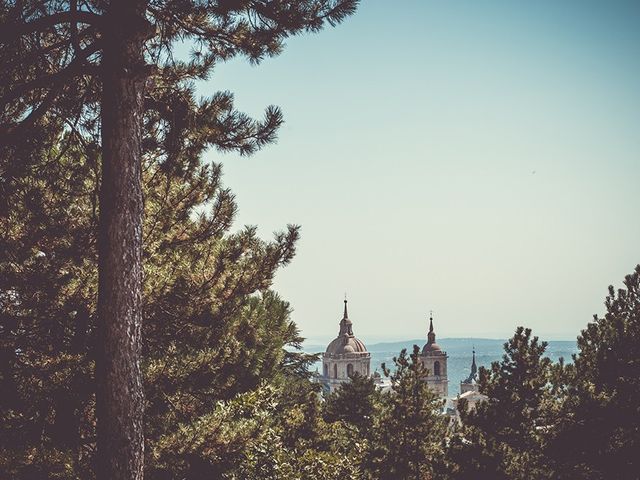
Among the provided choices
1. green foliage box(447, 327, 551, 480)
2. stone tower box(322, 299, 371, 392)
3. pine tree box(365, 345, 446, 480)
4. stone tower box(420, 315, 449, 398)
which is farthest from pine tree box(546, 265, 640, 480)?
stone tower box(420, 315, 449, 398)

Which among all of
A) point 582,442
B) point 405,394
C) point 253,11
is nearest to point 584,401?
point 582,442

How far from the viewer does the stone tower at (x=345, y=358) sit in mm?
74188

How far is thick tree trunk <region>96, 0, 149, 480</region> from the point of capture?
413cm

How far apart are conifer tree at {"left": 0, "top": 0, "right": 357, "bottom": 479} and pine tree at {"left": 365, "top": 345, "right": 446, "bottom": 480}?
40.5ft

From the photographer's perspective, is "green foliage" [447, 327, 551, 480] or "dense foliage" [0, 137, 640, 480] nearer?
"dense foliage" [0, 137, 640, 480]

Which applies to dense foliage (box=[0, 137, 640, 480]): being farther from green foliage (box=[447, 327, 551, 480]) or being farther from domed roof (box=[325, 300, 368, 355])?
domed roof (box=[325, 300, 368, 355])

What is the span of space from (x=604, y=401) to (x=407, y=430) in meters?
5.95

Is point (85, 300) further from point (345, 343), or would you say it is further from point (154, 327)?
point (345, 343)

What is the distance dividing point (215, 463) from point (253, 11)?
594 centimetres

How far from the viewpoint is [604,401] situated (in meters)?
11.7

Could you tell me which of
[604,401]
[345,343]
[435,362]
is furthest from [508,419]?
[435,362]

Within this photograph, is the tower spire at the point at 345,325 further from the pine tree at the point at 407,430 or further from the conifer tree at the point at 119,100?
the conifer tree at the point at 119,100

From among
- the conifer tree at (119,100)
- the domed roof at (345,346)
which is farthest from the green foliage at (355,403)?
the domed roof at (345,346)

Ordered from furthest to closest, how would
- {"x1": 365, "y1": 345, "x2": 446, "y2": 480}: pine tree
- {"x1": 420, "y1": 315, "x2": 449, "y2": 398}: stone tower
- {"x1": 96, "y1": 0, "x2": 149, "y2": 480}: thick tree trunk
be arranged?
{"x1": 420, "y1": 315, "x2": 449, "y2": 398}: stone tower → {"x1": 365, "y1": 345, "x2": 446, "y2": 480}: pine tree → {"x1": 96, "y1": 0, "x2": 149, "y2": 480}: thick tree trunk
